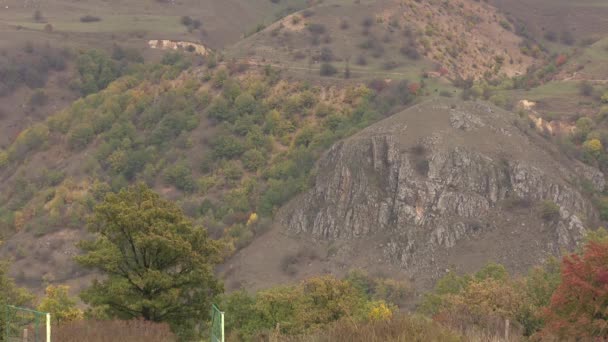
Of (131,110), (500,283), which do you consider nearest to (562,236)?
(500,283)

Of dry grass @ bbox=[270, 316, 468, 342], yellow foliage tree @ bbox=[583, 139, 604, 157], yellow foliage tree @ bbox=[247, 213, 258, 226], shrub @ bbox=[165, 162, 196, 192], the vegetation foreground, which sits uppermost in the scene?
dry grass @ bbox=[270, 316, 468, 342]

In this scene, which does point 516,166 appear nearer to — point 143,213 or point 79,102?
point 143,213

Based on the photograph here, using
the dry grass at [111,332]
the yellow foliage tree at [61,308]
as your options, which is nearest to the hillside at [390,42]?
the yellow foliage tree at [61,308]

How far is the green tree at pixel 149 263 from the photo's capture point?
3247 cm

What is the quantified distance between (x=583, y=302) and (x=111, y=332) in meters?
16.1

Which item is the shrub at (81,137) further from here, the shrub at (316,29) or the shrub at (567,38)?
the shrub at (567,38)

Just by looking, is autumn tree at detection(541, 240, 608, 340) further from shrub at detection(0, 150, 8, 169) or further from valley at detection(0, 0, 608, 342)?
shrub at detection(0, 150, 8, 169)

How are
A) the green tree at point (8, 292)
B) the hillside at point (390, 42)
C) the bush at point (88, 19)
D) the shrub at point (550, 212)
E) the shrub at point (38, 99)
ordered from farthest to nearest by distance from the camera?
the bush at point (88, 19), the shrub at point (38, 99), the hillside at point (390, 42), the shrub at point (550, 212), the green tree at point (8, 292)

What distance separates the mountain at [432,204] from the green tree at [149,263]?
25.1m

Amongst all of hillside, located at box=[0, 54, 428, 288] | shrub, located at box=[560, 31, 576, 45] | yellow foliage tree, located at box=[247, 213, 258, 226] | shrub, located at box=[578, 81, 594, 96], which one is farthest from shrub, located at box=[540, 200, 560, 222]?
shrub, located at box=[560, 31, 576, 45]

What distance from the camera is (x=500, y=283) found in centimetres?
4441

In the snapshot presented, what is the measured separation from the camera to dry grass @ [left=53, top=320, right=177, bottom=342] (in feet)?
78.1

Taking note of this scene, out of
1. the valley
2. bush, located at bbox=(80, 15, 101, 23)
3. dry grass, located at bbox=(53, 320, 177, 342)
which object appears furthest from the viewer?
bush, located at bbox=(80, 15, 101, 23)

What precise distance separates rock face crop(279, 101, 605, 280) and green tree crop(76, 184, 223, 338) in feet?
86.7
